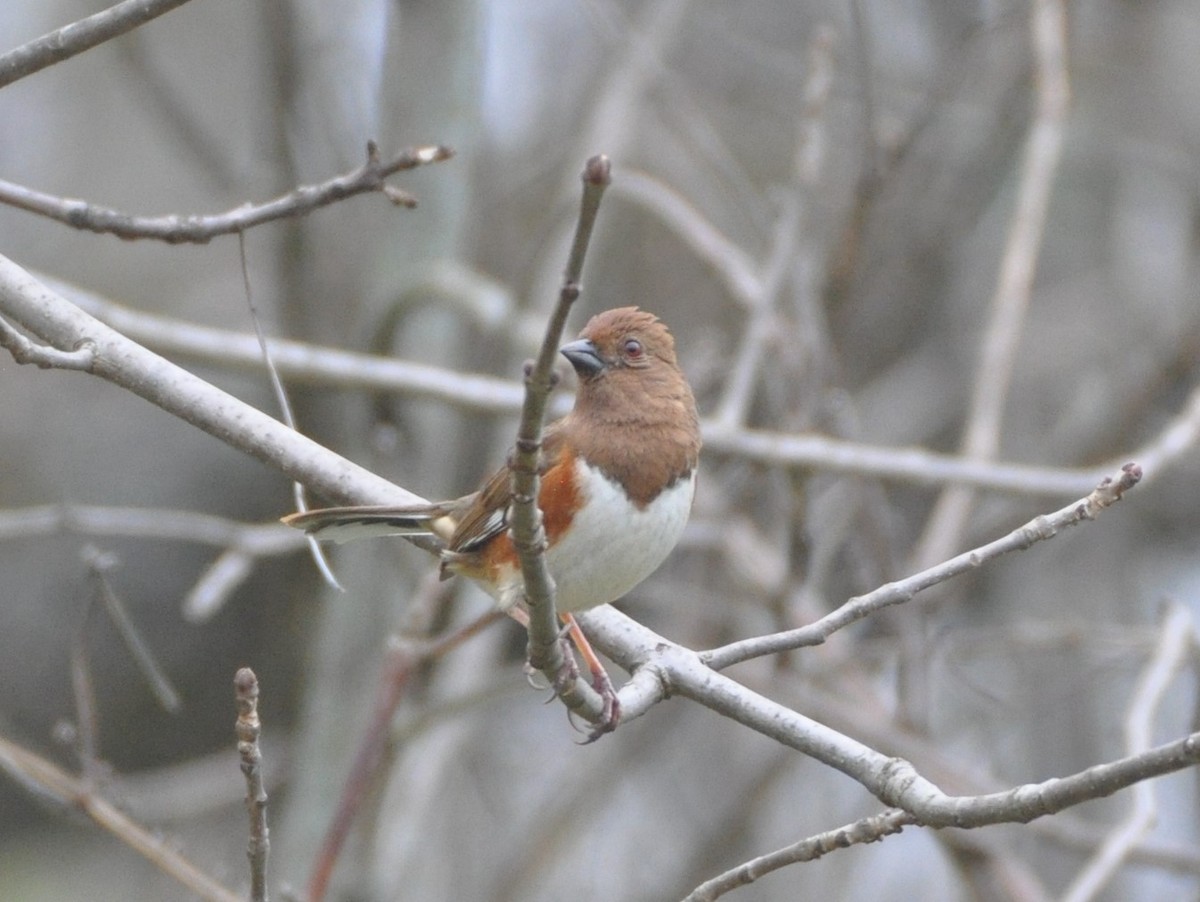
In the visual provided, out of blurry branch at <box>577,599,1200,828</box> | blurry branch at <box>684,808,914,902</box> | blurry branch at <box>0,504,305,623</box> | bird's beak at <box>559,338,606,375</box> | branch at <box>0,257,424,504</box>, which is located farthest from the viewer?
blurry branch at <box>0,504,305,623</box>

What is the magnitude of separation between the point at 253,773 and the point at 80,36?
57.1 inches

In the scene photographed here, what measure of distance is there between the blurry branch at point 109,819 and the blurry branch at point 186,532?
1.04 metres

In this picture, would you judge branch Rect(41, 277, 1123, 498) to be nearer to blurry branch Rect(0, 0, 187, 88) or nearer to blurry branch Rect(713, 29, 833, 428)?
blurry branch Rect(713, 29, 833, 428)

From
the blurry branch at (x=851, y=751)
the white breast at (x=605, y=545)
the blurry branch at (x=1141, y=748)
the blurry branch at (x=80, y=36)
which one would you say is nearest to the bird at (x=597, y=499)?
the white breast at (x=605, y=545)

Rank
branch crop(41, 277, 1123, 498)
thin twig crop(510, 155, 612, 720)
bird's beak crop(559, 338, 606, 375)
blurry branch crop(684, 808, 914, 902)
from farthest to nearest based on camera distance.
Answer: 1. branch crop(41, 277, 1123, 498)
2. bird's beak crop(559, 338, 606, 375)
3. blurry branch crop(684, 808, 914, 902)
4. thin twig crop(510, 155, 612, 720)

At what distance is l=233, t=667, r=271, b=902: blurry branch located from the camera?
2266 millimetres

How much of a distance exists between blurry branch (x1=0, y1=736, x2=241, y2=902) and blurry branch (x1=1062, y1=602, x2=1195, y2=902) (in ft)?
7.84

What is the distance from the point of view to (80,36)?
276cm

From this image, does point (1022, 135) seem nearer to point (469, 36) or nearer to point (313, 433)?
point (469, 36)

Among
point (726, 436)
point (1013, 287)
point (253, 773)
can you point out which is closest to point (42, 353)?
point (253, 773)

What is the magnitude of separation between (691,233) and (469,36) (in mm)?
1911

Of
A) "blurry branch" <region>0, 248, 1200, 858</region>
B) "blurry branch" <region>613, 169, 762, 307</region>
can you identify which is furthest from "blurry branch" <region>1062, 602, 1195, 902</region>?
"blurry branch" <region>613, 169, 762, 307</region>

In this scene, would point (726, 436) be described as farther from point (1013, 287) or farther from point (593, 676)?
point (593, 676)

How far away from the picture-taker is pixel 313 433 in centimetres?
704
